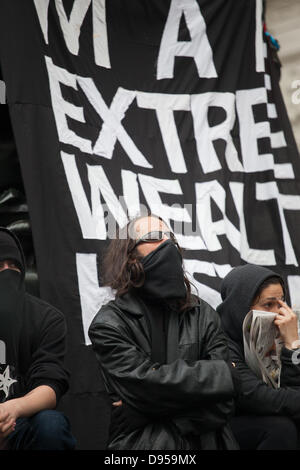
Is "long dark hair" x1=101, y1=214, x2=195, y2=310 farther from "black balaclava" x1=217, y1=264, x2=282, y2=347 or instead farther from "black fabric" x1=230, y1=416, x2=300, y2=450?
"black fabric" x1=230, y1=416, x2=300, y2=450

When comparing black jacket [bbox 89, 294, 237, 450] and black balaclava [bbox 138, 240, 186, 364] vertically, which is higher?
black balaclava [bbox 138, 240, 186, 364]

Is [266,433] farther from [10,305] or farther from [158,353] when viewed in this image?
[10,305]

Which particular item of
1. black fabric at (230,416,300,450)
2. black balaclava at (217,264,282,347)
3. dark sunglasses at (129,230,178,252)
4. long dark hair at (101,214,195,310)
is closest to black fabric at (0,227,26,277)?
long dark hair at (101,214,195,310)

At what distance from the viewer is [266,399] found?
10.2ft

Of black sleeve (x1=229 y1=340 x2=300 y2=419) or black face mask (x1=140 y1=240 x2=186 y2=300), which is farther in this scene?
black sleeve (x1=229 y1=340 x2=300 y2=419)

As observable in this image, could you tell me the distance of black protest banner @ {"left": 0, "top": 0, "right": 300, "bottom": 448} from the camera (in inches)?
151

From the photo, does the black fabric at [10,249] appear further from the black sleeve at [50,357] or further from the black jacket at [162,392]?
the black jacket at [162,392]

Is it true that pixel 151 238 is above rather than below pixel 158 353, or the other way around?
above

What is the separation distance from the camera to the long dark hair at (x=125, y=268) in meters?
3.03

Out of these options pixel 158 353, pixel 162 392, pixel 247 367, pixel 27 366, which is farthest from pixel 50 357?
pixel 247 367

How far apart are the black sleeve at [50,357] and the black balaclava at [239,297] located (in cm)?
85

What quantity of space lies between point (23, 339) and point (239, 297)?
1.11 meters

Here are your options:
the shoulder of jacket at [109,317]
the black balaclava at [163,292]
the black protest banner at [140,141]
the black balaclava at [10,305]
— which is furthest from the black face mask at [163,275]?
the black protest banner at [140,141]
